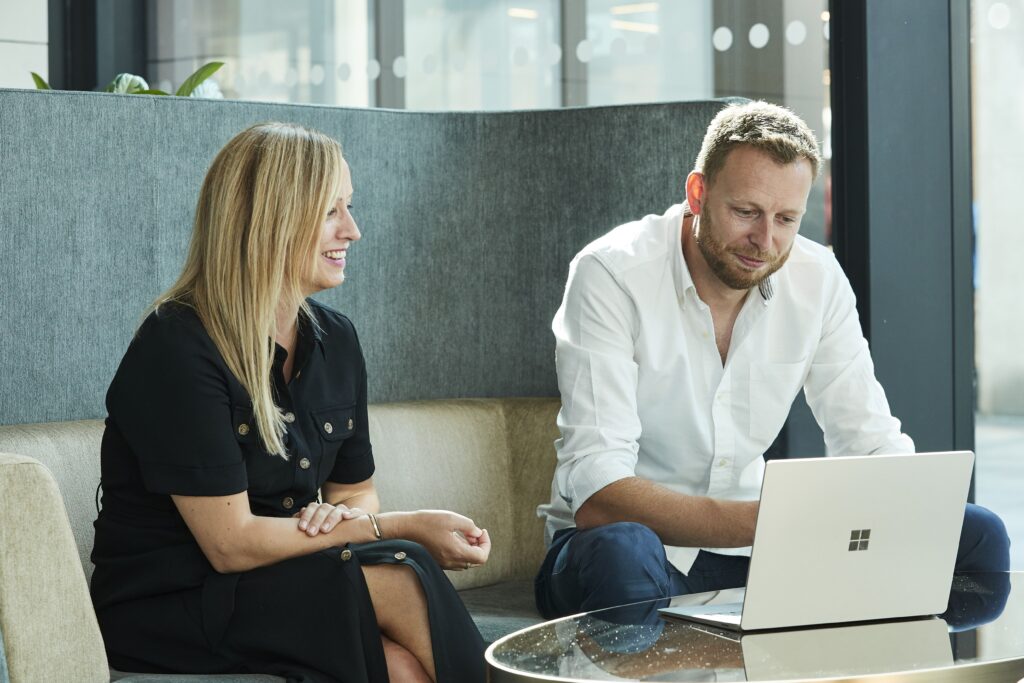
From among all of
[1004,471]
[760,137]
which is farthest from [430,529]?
[1004,471]

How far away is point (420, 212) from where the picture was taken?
9.14 feet

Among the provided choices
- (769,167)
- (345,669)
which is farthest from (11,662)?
(769,167)

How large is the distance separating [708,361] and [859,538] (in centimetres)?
80

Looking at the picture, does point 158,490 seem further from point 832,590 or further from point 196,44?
point 196,44

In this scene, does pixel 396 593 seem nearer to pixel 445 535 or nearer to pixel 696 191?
pixel 445 535

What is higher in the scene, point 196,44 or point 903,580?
point 196,44

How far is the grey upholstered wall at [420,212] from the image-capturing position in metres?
2.41

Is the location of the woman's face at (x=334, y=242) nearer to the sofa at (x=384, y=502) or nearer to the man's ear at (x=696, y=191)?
the sofa at (x=384, y=502)

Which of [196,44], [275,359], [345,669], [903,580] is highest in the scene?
[196,44]

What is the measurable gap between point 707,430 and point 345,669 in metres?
0.85

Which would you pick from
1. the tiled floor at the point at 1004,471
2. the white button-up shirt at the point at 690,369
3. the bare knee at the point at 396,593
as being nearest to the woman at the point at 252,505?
the bare knee at the point at 396,593

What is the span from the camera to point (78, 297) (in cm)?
238

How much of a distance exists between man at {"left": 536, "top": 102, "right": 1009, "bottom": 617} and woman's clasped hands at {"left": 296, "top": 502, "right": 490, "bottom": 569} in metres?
0.21

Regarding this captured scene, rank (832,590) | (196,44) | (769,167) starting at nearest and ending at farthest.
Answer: (832,590) < (769,167) < (196,44)
